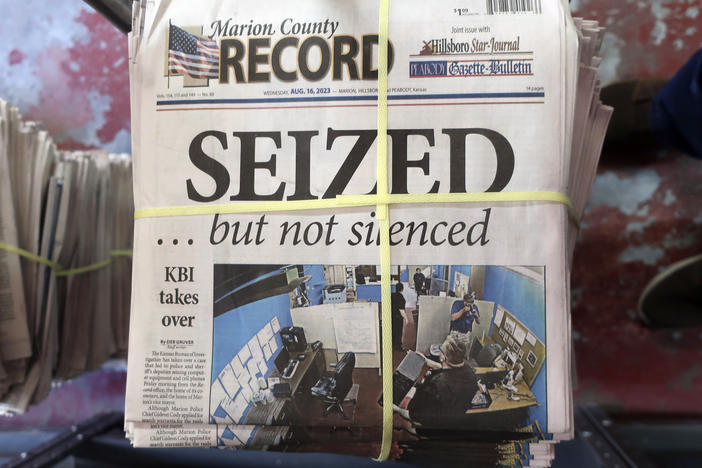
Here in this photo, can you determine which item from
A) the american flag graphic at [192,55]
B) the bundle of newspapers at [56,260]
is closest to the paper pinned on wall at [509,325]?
the american flag graphic at [192,55]

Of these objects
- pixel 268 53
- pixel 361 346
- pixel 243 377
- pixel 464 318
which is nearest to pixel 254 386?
pixel 243 377

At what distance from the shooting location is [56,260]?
86cm

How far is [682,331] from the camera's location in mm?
1019

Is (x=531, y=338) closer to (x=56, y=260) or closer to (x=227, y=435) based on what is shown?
(x=227, y=435)

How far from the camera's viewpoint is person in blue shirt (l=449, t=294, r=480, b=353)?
560mm

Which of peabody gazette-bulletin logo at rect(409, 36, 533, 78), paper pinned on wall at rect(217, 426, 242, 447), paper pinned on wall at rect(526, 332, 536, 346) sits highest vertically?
peabody gazette-bulletin logo at rect(409, 36, 533, 78)

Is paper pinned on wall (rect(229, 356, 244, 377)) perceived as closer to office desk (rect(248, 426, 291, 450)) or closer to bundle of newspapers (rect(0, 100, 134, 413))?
office desk (rect(248, 426, 291, 450))

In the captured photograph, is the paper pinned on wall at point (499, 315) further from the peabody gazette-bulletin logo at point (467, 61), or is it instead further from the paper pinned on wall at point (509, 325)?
the peabody gazette-bulletin logo at point (467, 61)

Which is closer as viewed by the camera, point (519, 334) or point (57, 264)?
point (519, 334)

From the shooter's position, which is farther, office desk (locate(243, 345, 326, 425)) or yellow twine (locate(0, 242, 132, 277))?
yellow twine (locate(0, 242, 132, 277))

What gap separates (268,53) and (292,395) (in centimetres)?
38

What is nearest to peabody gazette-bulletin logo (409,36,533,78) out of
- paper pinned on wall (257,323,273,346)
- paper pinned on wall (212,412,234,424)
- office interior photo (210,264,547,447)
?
office interior photo (210,264,547,447)

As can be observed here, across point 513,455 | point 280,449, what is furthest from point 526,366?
point 280,449

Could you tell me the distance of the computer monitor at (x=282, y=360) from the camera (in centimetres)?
58
